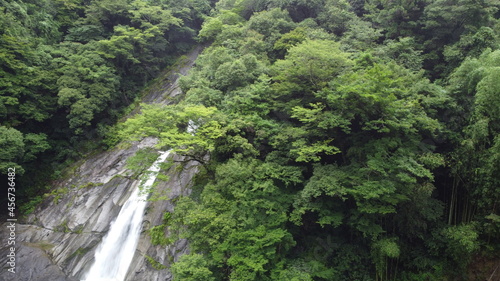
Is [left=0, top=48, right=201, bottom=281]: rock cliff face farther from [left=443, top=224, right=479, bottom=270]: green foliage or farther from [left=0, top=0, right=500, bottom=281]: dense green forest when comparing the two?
[left=443, top=224, right=479, bottom=270]: green foliage

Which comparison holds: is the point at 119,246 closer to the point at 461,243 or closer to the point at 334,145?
the point at 334,145

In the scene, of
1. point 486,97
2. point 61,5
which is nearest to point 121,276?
point 486,97

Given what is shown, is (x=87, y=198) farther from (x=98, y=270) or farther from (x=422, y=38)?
(x=422, y=38)

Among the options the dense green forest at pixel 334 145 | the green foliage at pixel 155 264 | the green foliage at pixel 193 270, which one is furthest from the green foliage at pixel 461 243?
the green foliage at pixel 155 264

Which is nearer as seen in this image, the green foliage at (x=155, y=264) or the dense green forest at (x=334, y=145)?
the dense green forest at (x=334, y=145)

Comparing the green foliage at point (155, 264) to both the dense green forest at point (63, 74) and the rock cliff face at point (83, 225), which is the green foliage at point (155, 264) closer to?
the rock cliff face at point (83, 225)

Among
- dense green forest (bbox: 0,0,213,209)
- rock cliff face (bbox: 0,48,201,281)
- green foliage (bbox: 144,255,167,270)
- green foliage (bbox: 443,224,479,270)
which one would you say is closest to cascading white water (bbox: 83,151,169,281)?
rock cliff face (bbox: 0,48,201,281)
